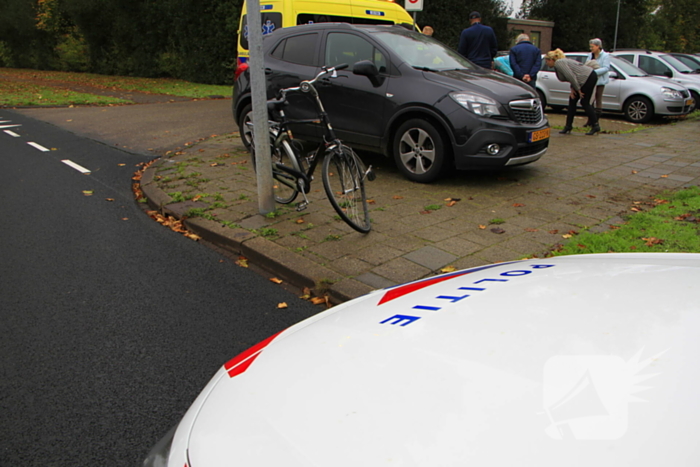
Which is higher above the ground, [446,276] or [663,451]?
[663,451]

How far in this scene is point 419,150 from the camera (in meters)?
6.62

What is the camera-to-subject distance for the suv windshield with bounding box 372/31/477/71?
6.93m

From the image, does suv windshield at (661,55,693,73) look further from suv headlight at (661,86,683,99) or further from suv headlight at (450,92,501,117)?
suv headlight at (450,92,501,117)

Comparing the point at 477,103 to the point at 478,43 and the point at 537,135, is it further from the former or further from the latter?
the point at 478,43

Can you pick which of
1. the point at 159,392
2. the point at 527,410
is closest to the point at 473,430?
the point at 527,410

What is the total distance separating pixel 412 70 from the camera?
6668 millimetres

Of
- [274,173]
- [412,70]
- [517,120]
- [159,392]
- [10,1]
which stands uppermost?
[10,1]

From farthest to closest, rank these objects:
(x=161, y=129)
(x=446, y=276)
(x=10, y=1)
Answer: (x=10, y=1), (x=161, y=129), (x=446, y=276)

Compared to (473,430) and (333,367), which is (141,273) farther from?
(473,430)

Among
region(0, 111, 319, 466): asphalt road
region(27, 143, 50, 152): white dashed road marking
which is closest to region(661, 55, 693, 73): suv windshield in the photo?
region(0, 111, 319, 466): asphalt road

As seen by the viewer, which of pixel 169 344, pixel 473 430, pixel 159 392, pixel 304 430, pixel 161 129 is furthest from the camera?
pixel 161 129

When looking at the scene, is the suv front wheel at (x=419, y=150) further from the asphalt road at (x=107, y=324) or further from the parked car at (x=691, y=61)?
the parked car at (x=691, y=61)

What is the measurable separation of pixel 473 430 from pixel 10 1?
42.6 meters

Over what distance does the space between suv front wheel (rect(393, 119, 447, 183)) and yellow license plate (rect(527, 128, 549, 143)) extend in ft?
3.33
